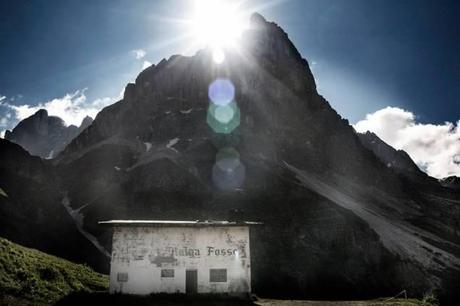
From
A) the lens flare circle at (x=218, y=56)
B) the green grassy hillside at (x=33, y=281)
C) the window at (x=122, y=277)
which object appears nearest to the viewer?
the green grassy hillside at (x=33, y=281)

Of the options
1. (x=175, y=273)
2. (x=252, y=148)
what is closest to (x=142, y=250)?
(x=175, y=273)

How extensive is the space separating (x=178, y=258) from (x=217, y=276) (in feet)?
11.7

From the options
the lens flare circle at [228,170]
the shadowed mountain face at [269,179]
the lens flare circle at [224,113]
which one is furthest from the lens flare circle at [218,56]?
the lens flare circle at [228,170]

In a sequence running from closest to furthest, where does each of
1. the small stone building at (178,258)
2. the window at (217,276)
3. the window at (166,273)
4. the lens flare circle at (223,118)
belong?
the small stone building at (178,258) < the window at (166,273) < the window at (217,276) < the lens flare circle at (223,118)

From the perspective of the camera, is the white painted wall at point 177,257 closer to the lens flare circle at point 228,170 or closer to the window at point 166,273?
the window at point 166,273

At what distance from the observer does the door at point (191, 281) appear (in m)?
32.5

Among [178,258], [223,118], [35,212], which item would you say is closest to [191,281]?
[178,258]

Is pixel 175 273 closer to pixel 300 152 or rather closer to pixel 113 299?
pixel 113 299

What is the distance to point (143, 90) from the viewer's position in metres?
157

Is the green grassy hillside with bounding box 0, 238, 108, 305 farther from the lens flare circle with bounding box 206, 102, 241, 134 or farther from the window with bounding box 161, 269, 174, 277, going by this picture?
the lens flare circle with bounding box 206, 102, 241, 134

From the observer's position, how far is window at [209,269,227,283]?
3301 cm

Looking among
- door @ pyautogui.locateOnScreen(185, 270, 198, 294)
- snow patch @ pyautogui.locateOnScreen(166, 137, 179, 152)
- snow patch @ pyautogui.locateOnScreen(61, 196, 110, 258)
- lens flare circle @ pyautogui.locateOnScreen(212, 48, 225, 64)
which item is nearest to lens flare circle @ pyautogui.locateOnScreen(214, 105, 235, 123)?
snow patch @ pyautogui.locateOnScreen(166, 137, 179, 152)

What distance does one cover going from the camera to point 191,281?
107 ft

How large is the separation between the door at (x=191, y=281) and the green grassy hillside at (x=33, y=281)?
9.27 m
